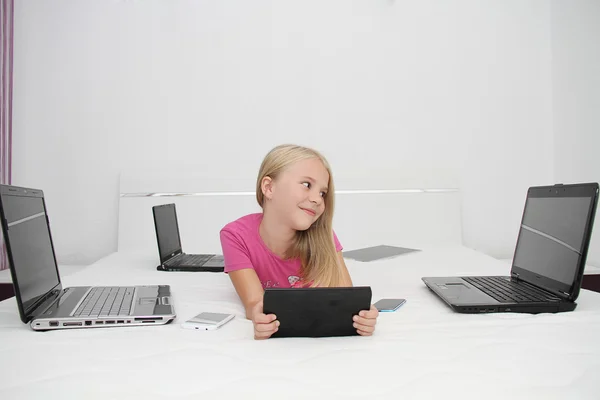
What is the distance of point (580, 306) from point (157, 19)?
279cm

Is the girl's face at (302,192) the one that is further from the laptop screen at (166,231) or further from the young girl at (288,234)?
the laptop screen at (166,231)

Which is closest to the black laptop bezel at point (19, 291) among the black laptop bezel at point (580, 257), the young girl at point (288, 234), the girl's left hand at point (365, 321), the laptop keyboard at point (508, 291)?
the young girl at point (288, 234)

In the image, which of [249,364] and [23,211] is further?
[23,211]

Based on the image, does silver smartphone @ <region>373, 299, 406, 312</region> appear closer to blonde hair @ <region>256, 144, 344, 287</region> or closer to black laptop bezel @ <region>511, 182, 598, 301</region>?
blonde hair @ <region>256, 144, 344, 287</region>

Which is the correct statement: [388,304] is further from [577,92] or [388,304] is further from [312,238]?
[577,92]

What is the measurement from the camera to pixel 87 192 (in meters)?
3.07

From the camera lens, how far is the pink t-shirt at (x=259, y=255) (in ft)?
4.84

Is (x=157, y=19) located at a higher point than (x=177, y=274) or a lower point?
higher

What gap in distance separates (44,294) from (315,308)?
0.73 metres

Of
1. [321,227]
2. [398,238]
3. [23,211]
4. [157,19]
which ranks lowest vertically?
[398,238]

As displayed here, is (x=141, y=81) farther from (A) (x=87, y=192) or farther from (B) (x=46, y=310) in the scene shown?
(B) (x=46, y=310)

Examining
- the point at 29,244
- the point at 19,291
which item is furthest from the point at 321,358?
the point at 29,244

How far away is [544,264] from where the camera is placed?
4.68 feet

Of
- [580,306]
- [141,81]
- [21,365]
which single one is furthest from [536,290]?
[141,81]
